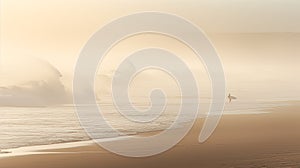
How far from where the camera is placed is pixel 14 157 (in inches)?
294

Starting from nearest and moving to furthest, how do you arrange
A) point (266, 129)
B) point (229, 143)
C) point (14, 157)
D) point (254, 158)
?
1. point (14, 157)
2. point (254, 158)
3. point (229, 143)
4. point (266, 129)

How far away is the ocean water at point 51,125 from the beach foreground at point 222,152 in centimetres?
44

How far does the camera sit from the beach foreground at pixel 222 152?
7547mm

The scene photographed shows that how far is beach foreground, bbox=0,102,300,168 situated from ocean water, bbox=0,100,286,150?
17.5 inches

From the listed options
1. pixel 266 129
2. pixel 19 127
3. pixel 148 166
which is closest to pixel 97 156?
pixel 148 166

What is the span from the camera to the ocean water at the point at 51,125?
809cm

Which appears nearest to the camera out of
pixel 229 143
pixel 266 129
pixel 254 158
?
pixel 254 158

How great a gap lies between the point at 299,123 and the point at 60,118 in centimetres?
434

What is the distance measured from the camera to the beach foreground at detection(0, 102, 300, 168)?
7547 millimetres

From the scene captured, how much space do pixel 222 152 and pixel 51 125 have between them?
285cm

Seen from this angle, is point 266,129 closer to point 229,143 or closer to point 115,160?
point 229,143

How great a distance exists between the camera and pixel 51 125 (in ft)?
27.9

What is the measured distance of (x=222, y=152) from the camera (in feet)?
27.0

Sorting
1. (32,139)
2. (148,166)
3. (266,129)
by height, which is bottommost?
(148,166)
